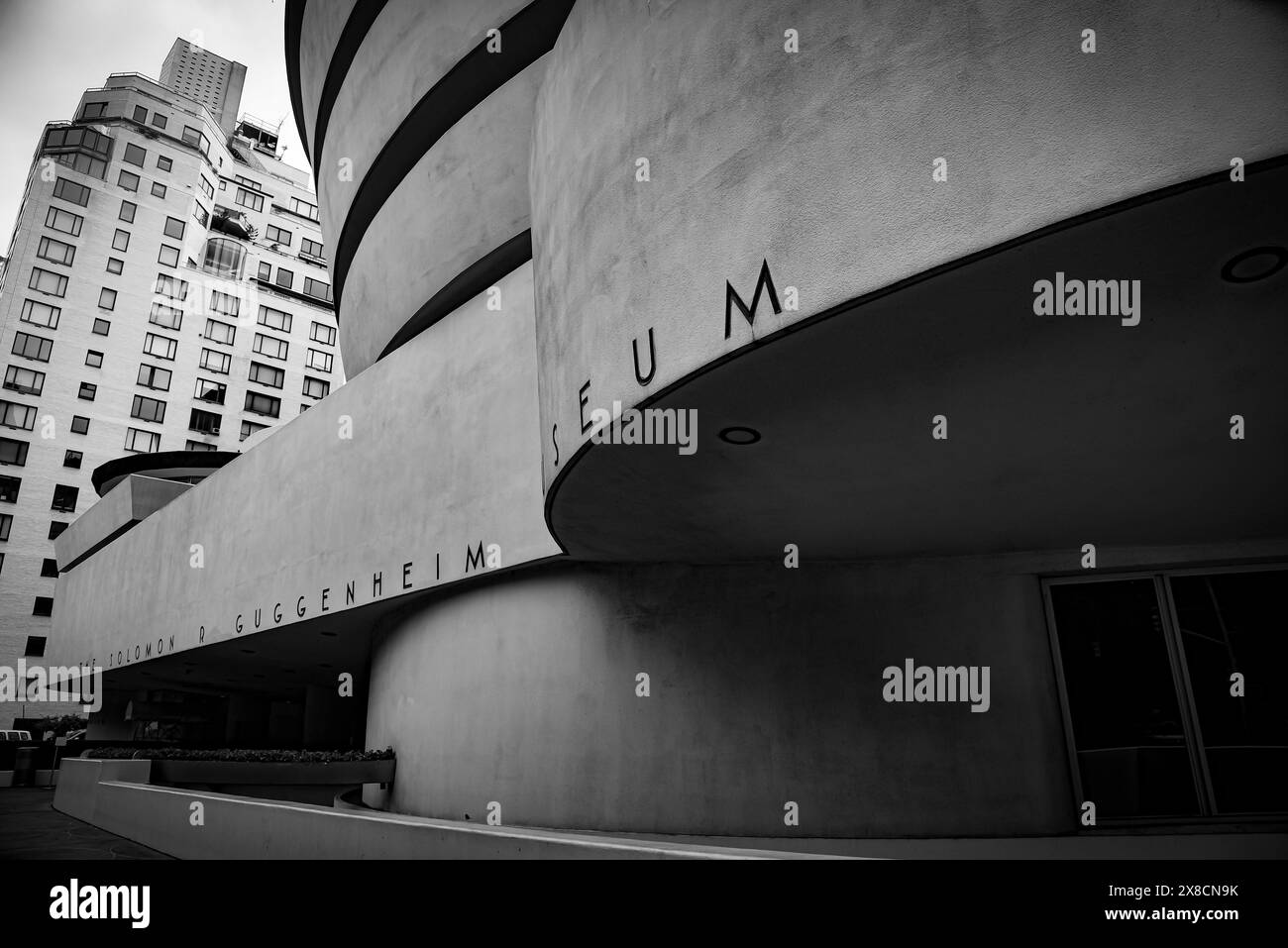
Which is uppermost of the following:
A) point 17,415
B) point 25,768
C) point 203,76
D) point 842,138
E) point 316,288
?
point 203,76

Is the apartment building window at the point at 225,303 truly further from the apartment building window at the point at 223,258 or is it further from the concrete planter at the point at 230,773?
the concrete planter at the point at 230,773

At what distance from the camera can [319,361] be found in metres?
60.1

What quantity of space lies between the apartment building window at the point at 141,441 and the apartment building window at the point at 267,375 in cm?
740

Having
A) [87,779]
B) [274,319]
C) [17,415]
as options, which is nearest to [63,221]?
[17,415]

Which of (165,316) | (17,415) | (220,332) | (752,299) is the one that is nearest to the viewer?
(752,299)

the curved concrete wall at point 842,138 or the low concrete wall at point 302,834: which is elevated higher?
the curved concrete wall at point 842,138

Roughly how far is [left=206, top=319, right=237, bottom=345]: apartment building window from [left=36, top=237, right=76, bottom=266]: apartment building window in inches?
319

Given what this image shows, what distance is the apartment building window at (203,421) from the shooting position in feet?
174

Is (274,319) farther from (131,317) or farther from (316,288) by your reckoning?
(131,317)

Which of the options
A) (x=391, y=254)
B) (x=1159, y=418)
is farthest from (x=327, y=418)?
(x=1159, y=418)

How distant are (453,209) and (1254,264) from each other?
448 inches

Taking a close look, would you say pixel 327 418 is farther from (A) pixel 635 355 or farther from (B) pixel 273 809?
(A) pixel 635 355

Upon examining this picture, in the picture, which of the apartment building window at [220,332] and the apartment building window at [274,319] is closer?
the apartment building window at [220,332]

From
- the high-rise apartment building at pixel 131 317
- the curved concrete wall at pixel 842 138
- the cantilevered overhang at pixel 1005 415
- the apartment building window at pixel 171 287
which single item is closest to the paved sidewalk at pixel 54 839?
the cantilevered overhang at pixel 1005 415
